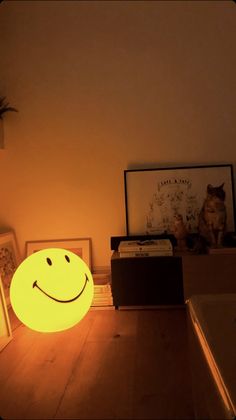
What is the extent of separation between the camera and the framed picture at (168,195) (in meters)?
1.28

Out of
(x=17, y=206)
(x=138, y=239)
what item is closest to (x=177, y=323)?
(x=138, y=239)

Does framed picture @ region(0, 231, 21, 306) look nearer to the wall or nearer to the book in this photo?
the wall

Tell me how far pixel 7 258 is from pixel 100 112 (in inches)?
30.0

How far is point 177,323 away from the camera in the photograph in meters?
1.04

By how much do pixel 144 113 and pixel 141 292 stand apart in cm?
76

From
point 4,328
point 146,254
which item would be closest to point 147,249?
point 146,254

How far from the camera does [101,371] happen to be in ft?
2.55

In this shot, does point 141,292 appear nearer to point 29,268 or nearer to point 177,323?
point 177,323

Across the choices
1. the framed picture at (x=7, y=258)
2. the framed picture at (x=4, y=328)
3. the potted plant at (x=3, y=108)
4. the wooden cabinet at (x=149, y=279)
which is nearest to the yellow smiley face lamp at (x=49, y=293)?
the framed picture at (x=4, y=328)

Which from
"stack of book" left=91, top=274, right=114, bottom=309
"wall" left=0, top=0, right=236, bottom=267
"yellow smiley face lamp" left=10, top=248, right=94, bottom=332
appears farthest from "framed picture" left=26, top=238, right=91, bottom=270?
"yellow smiley face lamp" left=10, top=248, right=94, bottom=332

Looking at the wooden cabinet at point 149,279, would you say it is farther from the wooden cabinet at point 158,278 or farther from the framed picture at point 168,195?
the framed picture at point 168,195

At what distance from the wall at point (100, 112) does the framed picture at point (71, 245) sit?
0.10 feet

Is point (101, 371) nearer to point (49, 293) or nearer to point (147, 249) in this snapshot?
point (49, 293)

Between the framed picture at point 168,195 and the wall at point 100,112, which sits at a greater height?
the wall at point 100,112
